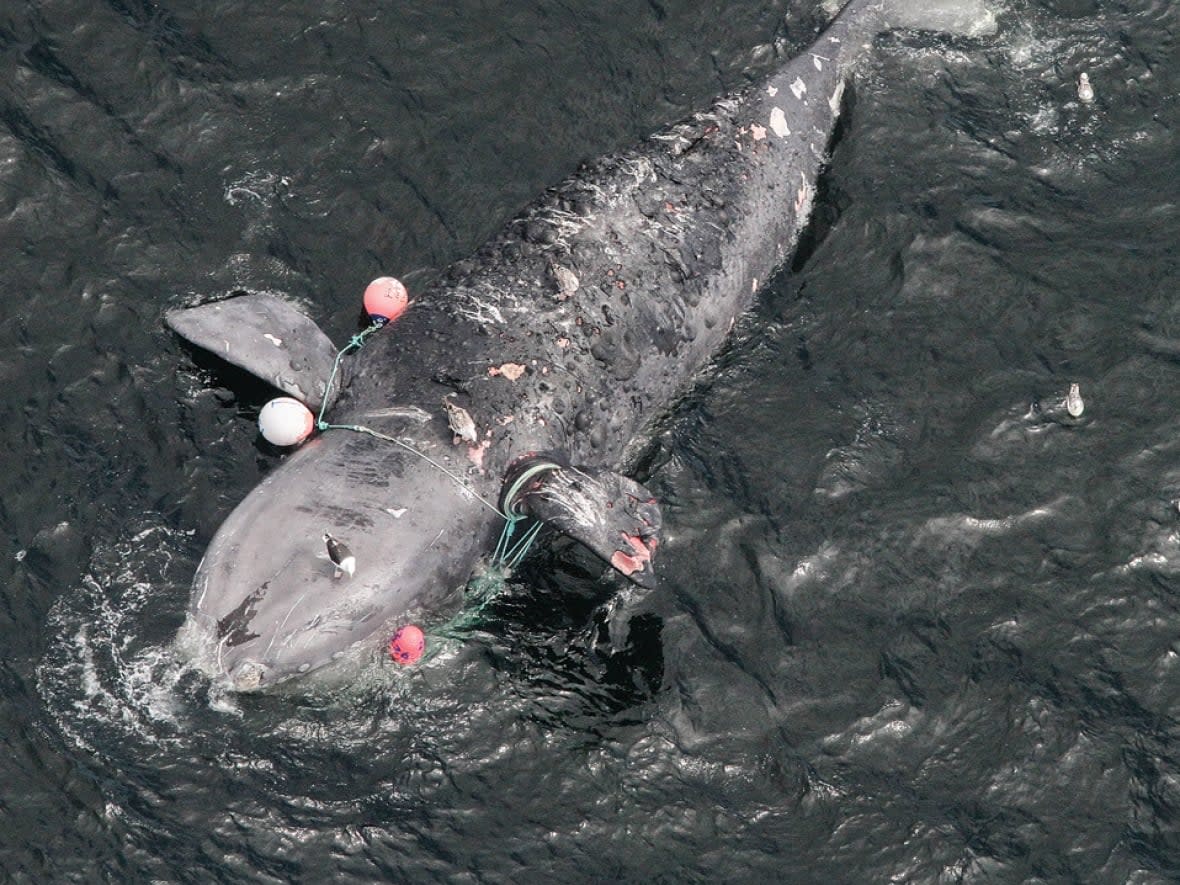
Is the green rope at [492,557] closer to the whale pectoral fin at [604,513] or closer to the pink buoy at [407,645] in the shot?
the whale pectoral fin at [604,513]

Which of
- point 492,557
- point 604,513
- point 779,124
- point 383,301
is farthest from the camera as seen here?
point 779,124

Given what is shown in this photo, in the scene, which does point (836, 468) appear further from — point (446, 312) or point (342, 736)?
point (342, 736)

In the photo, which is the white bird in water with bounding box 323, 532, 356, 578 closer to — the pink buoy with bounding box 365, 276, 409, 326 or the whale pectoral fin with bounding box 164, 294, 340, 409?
the whale pectoral fin with bounding box 164, 294, 340, 409

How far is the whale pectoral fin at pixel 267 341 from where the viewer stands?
1584cm

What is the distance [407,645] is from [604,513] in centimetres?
222

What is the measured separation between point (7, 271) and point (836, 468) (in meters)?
9.55

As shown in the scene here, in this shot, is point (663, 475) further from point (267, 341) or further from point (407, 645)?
point (267, 341)

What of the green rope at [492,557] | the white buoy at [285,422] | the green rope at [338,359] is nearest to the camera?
the green rope at [492,557]

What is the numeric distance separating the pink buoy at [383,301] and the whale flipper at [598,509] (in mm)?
2745

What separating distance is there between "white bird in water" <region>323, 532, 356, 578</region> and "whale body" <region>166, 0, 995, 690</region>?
70 mm

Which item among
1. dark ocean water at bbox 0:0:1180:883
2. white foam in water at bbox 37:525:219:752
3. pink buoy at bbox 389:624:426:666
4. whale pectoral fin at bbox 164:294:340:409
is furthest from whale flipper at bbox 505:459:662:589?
white foam in water at bbox 37:525:219:752

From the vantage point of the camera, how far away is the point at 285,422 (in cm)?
1546

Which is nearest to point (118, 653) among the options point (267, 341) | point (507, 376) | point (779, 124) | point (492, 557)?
point (267, 341)

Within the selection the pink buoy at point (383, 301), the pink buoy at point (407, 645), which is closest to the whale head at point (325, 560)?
the pink buoy at point (407, 645)
